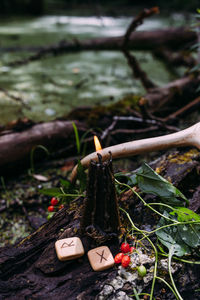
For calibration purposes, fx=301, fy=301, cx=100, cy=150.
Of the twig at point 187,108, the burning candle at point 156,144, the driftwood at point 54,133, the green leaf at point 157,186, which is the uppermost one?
the burning candle at point 156,144

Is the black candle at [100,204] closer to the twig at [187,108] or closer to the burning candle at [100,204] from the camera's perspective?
the burning candle at [100,204]

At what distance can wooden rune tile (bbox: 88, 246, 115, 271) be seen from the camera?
0.84m

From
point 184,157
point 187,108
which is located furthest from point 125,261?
point 187,108

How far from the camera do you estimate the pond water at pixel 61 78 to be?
2316mm

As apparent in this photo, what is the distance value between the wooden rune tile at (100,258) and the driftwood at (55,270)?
2 cm

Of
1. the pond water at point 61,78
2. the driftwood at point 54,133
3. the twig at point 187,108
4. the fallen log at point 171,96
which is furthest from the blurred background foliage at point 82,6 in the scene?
the twig at point 187,108

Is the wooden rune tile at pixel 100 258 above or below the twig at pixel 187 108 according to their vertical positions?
above

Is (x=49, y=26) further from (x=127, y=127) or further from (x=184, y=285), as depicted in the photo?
(x=184, y=285)

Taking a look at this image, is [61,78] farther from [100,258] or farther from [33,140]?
[100,258]

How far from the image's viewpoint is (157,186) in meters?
1.03

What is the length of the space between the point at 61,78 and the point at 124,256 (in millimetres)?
2295

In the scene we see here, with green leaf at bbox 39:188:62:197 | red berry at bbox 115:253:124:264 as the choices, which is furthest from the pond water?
red berry at bbox 115:253:124:264

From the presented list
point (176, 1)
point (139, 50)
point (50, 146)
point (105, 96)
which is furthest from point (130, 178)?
point (176, 1)

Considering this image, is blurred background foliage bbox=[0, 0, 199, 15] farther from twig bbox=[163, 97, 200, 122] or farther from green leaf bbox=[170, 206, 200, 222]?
green leaf bbox=[170, 206, 200, 222]
